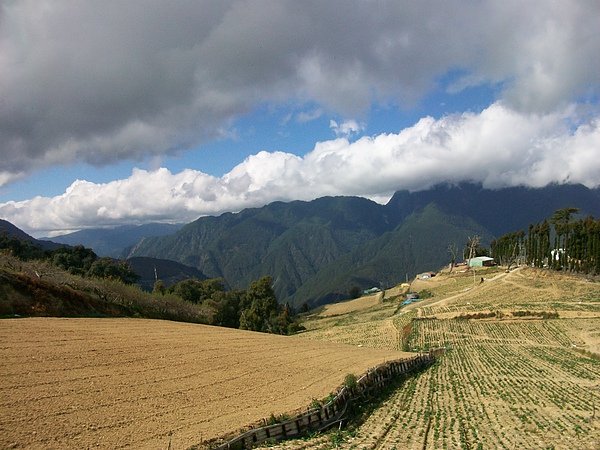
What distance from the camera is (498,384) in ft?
99.0

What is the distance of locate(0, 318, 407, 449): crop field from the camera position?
1414 cm

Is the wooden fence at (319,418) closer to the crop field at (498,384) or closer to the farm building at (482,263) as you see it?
the crop field at (498,384)

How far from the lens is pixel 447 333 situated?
59.5 meters

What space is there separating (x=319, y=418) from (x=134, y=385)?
336 inches

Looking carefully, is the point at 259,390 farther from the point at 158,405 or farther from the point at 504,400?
the point at 504,400

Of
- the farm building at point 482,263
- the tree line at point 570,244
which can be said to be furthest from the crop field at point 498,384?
the farm building at point 482,263

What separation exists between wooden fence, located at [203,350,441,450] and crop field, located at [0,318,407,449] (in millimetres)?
915

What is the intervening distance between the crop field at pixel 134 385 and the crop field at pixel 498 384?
3.94m

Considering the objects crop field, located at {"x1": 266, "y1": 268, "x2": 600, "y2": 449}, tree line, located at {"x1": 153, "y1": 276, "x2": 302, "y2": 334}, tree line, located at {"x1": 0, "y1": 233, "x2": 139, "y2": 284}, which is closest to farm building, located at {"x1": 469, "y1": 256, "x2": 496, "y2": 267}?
crop field, located at {"x1": 266, "y1": 268, "x2": 600, "y2": 449}

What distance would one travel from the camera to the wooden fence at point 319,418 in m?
15.3

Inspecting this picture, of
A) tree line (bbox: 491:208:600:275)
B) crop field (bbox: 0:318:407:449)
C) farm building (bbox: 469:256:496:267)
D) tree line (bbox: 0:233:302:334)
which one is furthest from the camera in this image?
farm building (bbox: 469:256:496:267)

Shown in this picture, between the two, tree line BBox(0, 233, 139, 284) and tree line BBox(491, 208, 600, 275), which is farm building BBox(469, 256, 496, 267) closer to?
tree line BBox(491, 208, 600, 275)

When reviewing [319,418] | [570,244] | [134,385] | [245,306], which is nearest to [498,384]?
[319,418]

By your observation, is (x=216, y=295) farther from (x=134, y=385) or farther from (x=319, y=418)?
(x=319, y=418)
